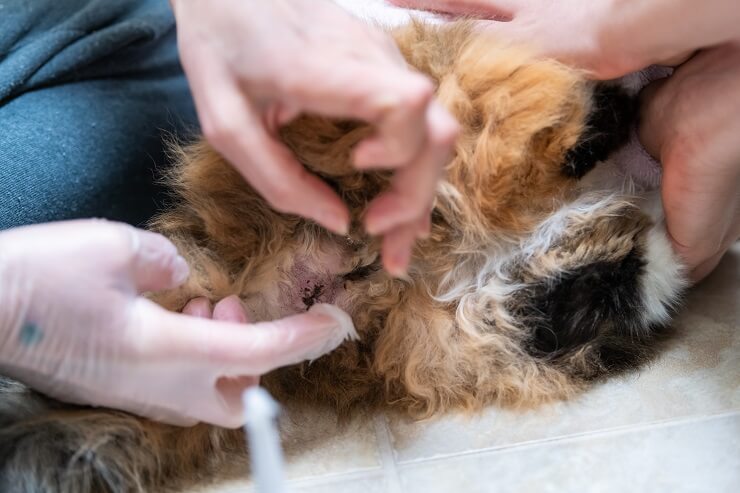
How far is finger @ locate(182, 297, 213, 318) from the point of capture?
916 millimetres

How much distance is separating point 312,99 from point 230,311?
34cm

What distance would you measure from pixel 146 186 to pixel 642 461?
3.17 feet

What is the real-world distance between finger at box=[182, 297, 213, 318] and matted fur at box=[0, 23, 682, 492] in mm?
14

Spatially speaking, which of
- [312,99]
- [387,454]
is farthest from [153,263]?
[387,454]

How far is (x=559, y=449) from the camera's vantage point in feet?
3.01

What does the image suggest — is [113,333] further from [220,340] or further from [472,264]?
[472,264]

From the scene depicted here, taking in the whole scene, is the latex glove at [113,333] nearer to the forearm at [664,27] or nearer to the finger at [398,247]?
the finger at [398,247]

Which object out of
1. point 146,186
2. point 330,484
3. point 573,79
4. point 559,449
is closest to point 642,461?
point 559,449

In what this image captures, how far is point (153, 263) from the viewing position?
819mm

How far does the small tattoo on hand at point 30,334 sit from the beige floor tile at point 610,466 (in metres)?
0.47

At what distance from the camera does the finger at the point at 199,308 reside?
916mm

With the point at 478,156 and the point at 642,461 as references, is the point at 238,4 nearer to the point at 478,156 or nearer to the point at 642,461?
the point at 478,156

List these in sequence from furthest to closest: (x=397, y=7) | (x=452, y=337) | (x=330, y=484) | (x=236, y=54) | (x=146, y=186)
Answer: (x=146, y=186) < (x=397, y=7) < (x=452, y=337) < (x=330, y=484) < (x=236, y=54)

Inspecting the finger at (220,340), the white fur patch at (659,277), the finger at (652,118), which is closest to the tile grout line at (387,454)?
the finger at (220,340)
